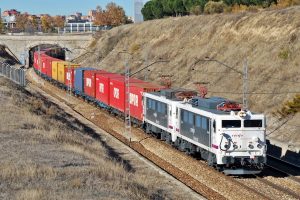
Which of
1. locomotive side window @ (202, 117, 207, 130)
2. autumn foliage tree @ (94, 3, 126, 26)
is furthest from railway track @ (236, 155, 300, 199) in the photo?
autumn foliage tree @ (94, 3, 126, 26)

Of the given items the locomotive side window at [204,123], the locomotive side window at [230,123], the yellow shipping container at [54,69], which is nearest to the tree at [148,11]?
the yellow shipping container at [54,69]

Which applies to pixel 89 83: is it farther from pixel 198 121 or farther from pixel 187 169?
pixel 198 121

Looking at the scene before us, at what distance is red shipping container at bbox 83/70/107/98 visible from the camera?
5800cm

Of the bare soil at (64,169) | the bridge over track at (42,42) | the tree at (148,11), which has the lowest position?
the bare soil at (64,169)

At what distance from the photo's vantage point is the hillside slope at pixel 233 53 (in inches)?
1852

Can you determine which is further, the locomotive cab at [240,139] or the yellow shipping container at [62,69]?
the yellow shipping container at [62,69]

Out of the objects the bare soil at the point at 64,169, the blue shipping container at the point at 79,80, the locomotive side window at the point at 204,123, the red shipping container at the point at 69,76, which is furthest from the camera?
the red shipping container at the point at 69,76

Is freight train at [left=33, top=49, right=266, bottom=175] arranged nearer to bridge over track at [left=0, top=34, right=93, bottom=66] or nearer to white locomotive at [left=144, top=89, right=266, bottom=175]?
white locomotive at [left=144, top=89, right=266, bottom=175]

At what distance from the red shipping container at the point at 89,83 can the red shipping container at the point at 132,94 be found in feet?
22.7

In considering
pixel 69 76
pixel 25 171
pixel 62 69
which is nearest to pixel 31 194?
pixel 25 171

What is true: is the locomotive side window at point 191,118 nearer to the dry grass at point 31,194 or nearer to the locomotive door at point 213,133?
the locomotive door at point 213,133

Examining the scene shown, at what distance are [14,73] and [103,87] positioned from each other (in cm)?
1933

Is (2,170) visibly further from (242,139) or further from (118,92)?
(118,92)

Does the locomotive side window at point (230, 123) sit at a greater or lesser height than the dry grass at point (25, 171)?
greater
